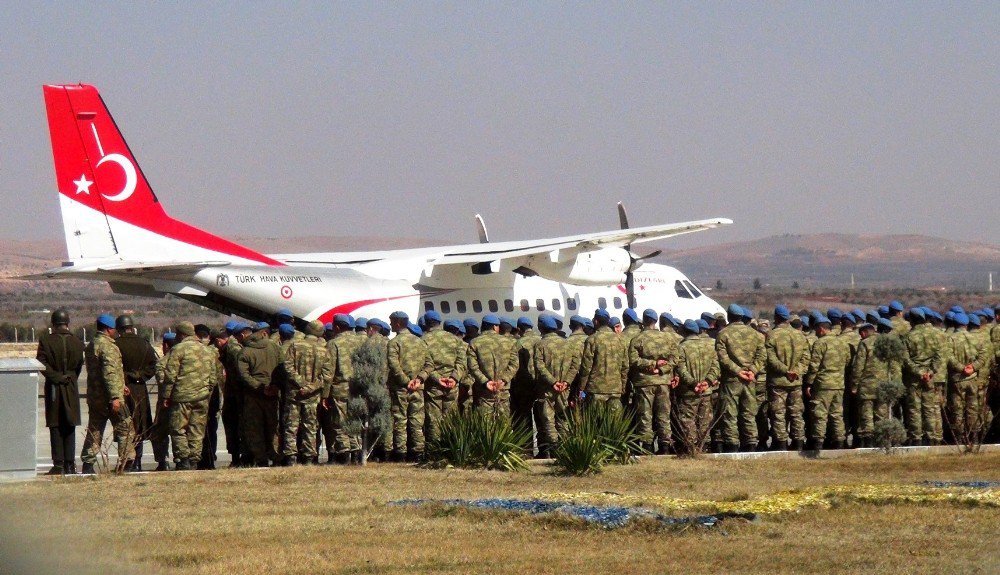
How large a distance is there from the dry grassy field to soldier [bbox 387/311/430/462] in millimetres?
1575

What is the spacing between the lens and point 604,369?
14.9 m

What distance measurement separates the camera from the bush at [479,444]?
13.5 metres

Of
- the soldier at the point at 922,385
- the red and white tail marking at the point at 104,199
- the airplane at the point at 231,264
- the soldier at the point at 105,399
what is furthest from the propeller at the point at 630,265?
the soldier at the point at 105,399

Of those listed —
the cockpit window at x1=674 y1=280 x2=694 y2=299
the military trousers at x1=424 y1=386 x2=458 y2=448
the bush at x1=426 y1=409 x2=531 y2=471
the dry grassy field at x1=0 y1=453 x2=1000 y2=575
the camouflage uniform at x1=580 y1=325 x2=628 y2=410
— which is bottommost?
the dry grassy field at x1=0 y1=453 x2=1000 y2=575

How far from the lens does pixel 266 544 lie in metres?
9.02

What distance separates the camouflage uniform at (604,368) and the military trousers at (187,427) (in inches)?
164

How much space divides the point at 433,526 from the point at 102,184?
51.7 feet

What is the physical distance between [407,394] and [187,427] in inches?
92.9

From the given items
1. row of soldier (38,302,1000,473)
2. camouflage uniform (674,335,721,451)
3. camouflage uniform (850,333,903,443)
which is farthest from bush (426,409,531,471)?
camouflage uniform (850,333,903,443)

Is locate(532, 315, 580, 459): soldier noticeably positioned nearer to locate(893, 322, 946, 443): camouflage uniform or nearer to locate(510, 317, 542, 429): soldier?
locate(510, 317, 542, 429): soldier

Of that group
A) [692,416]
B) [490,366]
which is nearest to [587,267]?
[692,416]

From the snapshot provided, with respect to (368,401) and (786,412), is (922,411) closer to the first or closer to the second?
(786,412)

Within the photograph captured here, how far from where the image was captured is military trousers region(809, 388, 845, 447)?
1544 centimetres

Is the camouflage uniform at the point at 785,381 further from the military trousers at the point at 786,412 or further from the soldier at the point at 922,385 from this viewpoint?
the soldier at the point at 922,385
